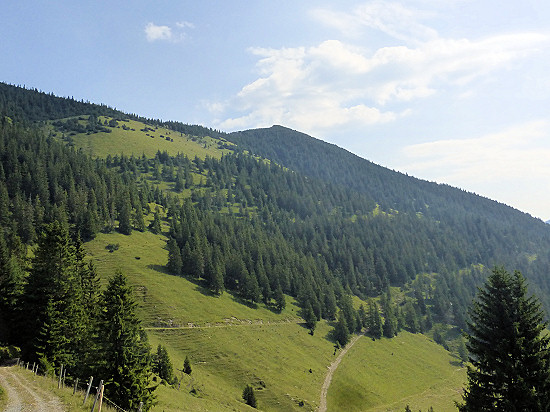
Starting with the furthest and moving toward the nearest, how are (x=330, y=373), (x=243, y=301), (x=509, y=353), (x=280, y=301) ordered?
(x=280, y=301)
(x=243, y=301)
(x=330, y=373)
(x=509, y=353)

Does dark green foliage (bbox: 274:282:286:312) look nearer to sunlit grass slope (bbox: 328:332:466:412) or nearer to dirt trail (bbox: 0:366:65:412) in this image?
sunlit grass slope (bbox: 328:332:466:412)

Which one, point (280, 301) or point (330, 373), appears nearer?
point (330, 373)

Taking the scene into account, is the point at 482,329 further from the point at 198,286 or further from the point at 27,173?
the point at 27,173

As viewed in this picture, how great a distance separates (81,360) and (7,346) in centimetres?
1082

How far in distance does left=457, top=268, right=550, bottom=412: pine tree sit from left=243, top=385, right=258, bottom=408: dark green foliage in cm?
6034

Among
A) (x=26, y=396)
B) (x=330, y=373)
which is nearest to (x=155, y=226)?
(x=330, y=373)

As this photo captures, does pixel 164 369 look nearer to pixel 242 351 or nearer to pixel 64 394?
pixel 242 351

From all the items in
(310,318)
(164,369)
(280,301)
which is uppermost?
(164,369)

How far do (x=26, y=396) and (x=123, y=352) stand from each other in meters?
11.0

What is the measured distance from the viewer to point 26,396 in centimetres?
2386

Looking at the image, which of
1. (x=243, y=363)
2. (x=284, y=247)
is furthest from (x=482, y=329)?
(x=284, y=247)

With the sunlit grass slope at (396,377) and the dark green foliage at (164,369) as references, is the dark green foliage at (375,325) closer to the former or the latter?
the sunlit grass slope at (396,377)

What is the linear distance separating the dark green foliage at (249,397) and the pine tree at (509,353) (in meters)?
60.3

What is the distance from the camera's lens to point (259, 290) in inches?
5443
